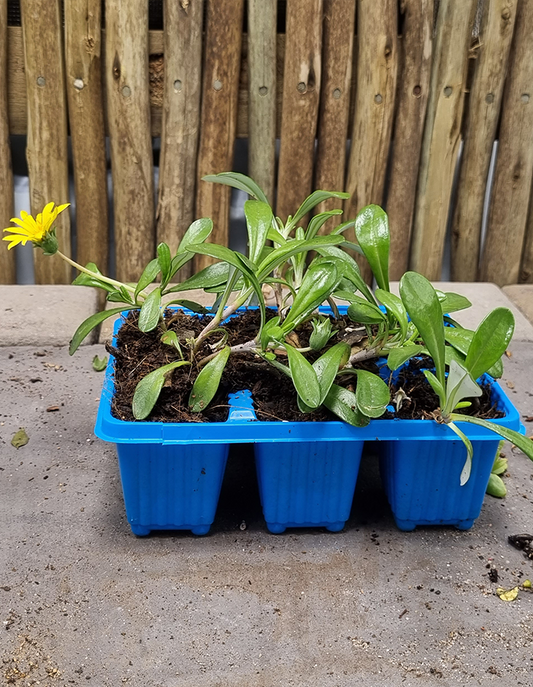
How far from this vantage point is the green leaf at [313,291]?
1299 mm

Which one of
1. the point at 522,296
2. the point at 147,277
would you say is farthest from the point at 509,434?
the point at 522,296

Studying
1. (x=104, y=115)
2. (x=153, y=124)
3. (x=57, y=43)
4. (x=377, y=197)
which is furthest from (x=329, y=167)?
(x=57, y=43)

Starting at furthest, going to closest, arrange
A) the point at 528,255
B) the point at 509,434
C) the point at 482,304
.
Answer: the point at 528,255 → the point at 482,304 → the point at 509,434

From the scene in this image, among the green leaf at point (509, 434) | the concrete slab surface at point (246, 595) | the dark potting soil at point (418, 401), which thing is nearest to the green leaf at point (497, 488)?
the concrete slab surface at point (246, 595)

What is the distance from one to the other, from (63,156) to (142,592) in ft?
6.17

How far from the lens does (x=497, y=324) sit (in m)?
1.24

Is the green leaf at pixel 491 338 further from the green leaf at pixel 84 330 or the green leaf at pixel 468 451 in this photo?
the green leaf at pixel 84 330

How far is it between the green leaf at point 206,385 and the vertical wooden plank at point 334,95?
1.56m

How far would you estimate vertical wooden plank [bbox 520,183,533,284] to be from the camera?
2.90 metres

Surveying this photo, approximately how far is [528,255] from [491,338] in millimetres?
1896

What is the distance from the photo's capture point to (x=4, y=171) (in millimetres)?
2672

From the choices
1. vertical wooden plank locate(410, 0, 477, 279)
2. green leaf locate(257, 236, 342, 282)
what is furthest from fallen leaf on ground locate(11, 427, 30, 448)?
vertical wooden plank locate(410, 0, 477, 279)

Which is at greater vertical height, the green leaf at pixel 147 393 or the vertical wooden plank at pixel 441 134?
the vertical wooden plank at pixel 441 134

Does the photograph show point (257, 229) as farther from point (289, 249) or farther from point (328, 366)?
point (328, 366)
